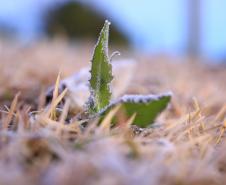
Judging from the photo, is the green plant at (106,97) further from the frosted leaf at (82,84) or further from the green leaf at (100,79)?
the frosted leaf at (82,84)

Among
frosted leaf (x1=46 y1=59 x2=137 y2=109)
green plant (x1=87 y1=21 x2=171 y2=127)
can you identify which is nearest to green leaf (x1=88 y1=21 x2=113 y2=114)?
green plant (x1=87 y1=21 x2=171 y2=127)

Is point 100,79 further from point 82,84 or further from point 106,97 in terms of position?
point 82,84

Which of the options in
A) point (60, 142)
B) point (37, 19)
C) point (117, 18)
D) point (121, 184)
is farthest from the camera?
point (117, 18)

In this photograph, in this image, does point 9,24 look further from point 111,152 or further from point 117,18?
point 111,152

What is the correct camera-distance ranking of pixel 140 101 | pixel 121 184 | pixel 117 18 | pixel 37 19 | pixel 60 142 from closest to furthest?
pixel 121 184, pixel 60 142, pixel 140 101, pixel 37 19, pixel 117 18

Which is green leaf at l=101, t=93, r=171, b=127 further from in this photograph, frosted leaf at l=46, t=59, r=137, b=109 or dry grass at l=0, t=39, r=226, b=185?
frosted leaf at l=46, t=59, r=137, b=109

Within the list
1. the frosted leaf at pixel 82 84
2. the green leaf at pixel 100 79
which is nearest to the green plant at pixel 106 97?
the green leaf at pixel 100 79

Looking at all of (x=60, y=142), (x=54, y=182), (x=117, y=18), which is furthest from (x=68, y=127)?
(x=117, y=18)
